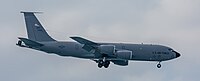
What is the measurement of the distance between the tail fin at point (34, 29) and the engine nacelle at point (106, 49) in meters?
8.86

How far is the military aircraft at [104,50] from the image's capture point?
72625 mm

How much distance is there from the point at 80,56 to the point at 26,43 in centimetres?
779

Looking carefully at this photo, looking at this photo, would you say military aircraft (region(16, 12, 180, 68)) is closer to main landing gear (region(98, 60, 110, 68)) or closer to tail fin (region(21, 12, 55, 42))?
main landing gear (region(98, 60, 110, 68))

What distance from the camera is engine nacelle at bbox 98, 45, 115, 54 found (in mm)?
72625

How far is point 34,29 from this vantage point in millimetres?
80062

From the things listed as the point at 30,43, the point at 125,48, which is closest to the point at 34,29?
the point at 30,43

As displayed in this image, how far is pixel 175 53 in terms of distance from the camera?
76625 millimetres

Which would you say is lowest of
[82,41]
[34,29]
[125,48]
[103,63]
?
[103,63]

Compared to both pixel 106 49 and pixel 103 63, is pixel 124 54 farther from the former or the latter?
pixel 103 63

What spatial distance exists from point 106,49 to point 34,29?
42.8 ft

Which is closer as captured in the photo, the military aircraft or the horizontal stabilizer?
the horizontal stabilizer

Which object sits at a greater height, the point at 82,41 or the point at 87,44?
the point at 82,41

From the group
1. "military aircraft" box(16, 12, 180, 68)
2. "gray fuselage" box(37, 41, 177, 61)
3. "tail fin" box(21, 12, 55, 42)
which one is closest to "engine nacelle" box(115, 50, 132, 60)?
"military aircraft" box(16, 12, 180, 68)

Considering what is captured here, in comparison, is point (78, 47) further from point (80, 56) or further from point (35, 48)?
point (35, 48)
